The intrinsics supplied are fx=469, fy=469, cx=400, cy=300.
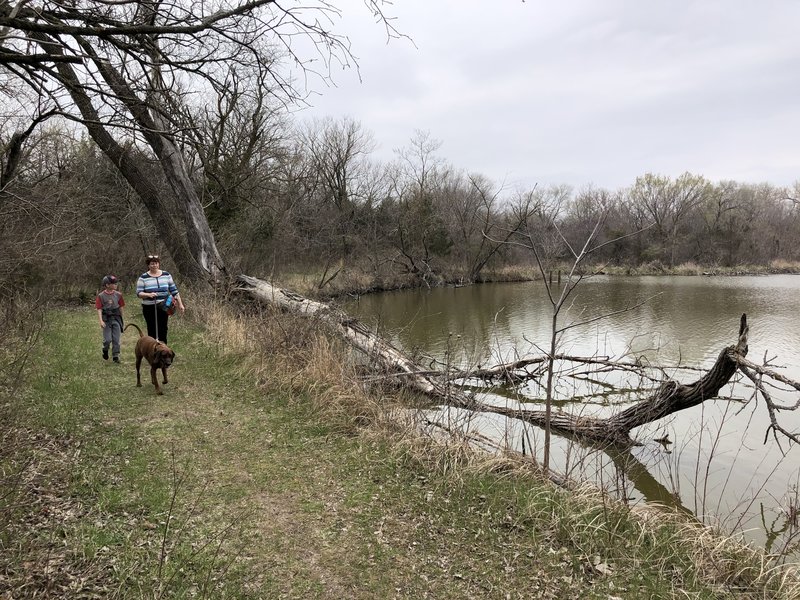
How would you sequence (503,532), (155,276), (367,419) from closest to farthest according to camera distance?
(503,532)
(367,419)
(155,276)

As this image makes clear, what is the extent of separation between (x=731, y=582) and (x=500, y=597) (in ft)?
5.50

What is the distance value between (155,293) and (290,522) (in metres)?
4.77

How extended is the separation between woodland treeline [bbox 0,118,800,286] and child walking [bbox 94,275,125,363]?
1.18m

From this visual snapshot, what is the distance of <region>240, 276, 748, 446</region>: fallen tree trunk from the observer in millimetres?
5258

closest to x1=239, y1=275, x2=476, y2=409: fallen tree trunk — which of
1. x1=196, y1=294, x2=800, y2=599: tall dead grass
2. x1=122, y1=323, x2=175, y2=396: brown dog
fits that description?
x1=196, y1=294, x2=800, y2=599: tall dead grass

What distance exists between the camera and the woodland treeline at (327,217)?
8594mm

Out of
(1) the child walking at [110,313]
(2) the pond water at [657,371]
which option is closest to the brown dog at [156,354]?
(1) the child walking at [110,313]

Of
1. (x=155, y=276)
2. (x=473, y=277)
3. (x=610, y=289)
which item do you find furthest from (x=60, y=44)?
(x=473, y=277)

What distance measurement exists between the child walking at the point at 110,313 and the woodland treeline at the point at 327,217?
1.18 m

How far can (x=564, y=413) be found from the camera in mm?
6652

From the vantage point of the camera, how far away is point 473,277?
116 feet

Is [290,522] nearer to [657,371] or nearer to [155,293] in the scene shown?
[155,293]

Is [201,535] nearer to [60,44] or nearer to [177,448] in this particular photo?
[177,448]

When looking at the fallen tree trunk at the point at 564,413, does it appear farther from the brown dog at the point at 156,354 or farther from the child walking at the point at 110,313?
the child walking at the point at 110,313
